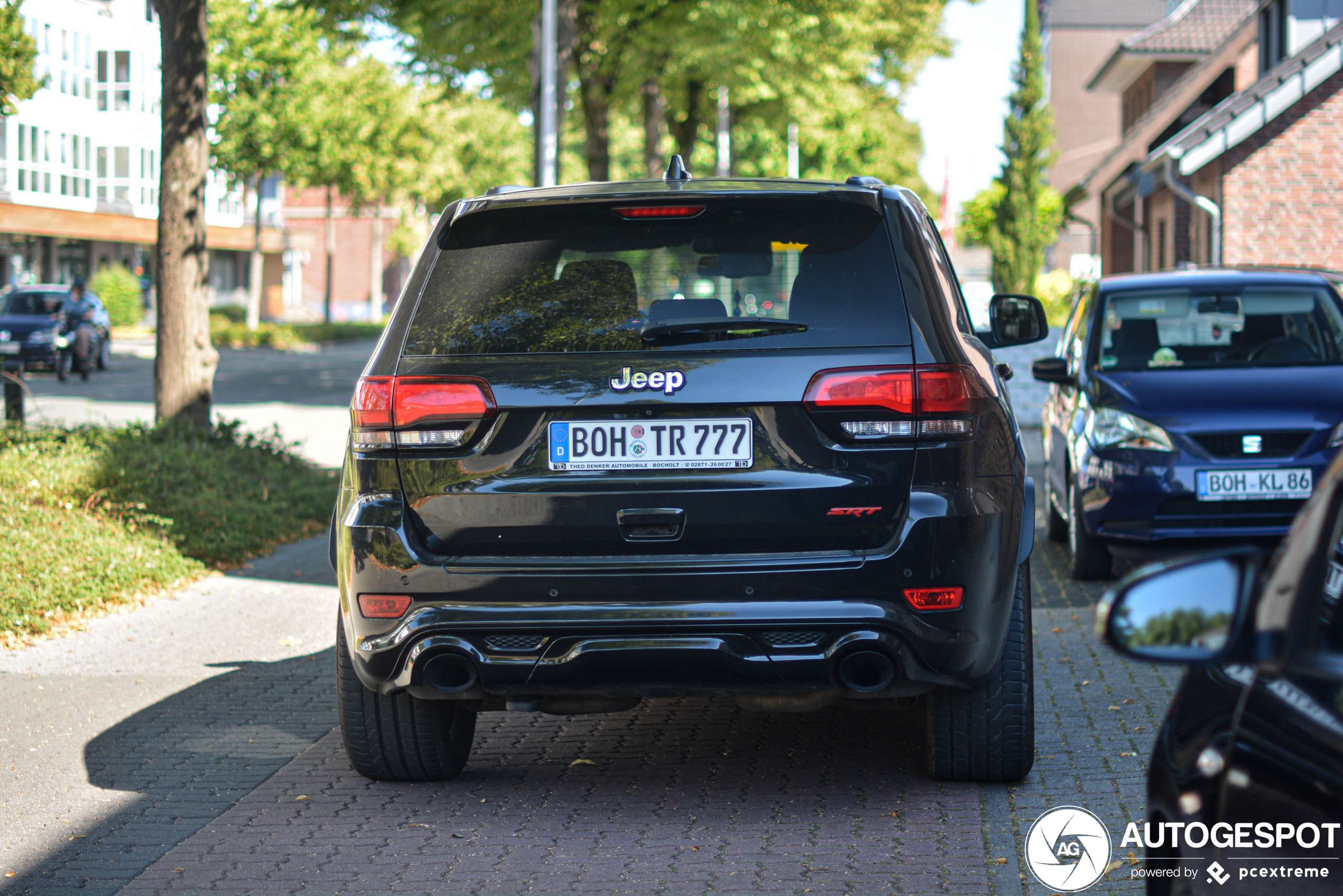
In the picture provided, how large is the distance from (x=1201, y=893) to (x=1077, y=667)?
4.35 meters

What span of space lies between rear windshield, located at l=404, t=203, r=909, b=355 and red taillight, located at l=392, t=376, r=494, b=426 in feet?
0.36

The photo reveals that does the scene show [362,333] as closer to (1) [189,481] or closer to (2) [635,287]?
(1) [189,481]

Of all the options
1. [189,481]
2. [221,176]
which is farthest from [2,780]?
[221,176]

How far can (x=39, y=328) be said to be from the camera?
2836cm

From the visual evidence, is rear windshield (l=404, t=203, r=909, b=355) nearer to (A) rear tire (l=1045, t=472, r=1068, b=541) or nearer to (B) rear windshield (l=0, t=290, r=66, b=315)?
(A) rear tire (l=1045, t=472, r=1068, b=541)

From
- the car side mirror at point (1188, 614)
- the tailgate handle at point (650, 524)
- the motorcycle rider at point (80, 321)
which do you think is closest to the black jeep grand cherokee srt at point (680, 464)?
the tailgate handle at point (650, 524)

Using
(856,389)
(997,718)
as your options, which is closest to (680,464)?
(856,389)

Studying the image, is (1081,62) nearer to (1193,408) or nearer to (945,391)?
(1193,408)

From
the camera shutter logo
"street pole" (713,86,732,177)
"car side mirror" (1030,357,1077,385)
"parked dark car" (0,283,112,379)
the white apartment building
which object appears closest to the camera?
the camera shutter logo

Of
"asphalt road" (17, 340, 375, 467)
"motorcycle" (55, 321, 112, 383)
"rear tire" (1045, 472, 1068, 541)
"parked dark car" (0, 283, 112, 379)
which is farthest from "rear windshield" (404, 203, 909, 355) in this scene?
"motorcycle" (55, 321, 112, 383)

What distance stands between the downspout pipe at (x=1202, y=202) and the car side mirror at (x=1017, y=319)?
52.5 ft

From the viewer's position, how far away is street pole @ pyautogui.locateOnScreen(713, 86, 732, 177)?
3491 cm

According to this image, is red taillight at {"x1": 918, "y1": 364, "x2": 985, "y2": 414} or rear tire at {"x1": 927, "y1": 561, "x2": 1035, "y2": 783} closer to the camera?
red taillight at {"x1": 918, "y1": 364, "x2": 985, "y2": 414}

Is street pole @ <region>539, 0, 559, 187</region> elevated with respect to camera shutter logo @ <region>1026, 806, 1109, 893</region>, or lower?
elevated
